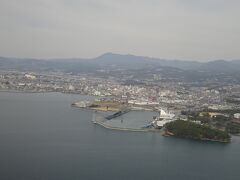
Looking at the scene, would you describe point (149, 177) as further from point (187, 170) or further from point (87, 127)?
point (87, 127)

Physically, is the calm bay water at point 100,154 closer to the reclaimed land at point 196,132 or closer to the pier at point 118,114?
the reclaimed land at point 196,132

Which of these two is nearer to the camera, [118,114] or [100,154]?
[100,154]

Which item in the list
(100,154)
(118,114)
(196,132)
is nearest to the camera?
(100,154)

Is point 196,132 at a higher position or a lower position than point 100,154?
higher

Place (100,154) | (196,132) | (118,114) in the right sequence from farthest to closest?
(118,114)
(196,132)
(100,154)

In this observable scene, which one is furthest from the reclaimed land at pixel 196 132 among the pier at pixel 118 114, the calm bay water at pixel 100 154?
the pier at pixel 118 114

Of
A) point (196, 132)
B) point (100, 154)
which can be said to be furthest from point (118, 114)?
point (100, 154)

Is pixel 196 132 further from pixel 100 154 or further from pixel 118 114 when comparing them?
pixel 118 114
